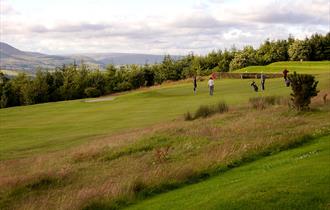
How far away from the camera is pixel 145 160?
18.8 meters

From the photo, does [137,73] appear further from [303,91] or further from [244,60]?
[303,91]

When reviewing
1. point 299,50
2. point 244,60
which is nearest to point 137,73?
point 244,60

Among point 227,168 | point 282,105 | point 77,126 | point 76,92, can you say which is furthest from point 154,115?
point 76,92

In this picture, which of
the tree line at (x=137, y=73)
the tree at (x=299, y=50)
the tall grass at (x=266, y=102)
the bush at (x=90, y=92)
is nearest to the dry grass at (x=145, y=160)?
the tall grass at (x=266, y=102)

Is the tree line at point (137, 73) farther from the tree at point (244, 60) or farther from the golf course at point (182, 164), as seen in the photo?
the golf course at point (182, 164)

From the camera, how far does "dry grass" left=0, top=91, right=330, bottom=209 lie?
1426cm

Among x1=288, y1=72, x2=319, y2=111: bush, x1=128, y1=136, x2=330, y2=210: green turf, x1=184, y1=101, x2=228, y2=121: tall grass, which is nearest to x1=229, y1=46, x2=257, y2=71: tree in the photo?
x1=184, y1=101, x2=228, y2=121: tall grass

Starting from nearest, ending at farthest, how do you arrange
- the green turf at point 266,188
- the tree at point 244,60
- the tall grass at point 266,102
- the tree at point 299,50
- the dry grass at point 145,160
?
the green turf at point 266,188 < the dry grass at point 145,160 < the tall grass at point 266,102 < the tree at point 299,50 < the tree at point 244,60

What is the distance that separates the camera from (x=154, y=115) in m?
34.7

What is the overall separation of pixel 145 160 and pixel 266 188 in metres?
9.02

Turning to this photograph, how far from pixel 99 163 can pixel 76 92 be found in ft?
240

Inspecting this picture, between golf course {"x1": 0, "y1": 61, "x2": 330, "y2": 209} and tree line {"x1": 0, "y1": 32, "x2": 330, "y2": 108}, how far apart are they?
197ft

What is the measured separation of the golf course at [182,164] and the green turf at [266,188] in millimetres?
24

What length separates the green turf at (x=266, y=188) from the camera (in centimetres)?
931
